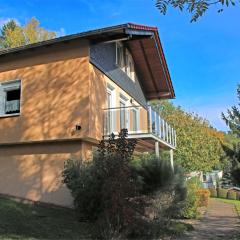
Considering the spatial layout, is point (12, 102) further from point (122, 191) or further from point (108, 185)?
point (122, 191)

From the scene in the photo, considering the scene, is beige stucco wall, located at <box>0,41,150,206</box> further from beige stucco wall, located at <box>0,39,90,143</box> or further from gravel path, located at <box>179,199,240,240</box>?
gravel path, located at <box>179,199,240,240</box>

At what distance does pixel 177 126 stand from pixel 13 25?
2531 centimetres

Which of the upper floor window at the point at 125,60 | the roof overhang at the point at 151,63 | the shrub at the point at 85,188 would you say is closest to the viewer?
the shrub at the point at 85,188

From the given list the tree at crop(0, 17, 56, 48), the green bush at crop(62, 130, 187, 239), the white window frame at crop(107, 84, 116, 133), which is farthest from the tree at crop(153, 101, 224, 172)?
the green bush at crop(62, 130, 187, 239)

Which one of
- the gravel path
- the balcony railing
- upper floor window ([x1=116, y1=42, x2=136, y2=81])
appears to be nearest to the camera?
the gravel path

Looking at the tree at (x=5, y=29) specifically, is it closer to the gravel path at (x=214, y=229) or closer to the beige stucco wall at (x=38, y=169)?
the beige stucco wall at (x=38, y=169)

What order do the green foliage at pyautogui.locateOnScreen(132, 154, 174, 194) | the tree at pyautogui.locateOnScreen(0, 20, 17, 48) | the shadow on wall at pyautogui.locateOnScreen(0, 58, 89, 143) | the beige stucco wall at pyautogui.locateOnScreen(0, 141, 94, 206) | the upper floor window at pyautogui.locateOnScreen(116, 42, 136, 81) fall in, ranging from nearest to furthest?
the green foliage at pyautogui.locateOnScreen(132, 154, 174, 194), the shadow on wall at pyautogui.locateOnScreen(0, 58, 89, 143), the beige stucco wall at pyautogui.locateOnScreen(0, 141, 94, 206), the upper floor window at pyautogui.locateOnScreen(116, 42, 136, 81), the tree at pyautogui.locateOnScreen(0, 20, 17, 48)

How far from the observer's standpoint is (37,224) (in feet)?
39.2

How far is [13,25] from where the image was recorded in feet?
163

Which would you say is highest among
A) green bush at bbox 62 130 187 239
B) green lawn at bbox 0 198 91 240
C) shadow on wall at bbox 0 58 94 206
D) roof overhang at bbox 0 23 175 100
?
roof overhang at bbox 0 23 175 100

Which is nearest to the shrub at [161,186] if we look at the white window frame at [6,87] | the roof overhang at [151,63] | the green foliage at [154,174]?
the green foliage at [154,174]

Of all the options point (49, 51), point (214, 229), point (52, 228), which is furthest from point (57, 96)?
point (214, 229)

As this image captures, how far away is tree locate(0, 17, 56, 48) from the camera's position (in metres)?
44.3

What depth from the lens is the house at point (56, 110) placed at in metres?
16.7
